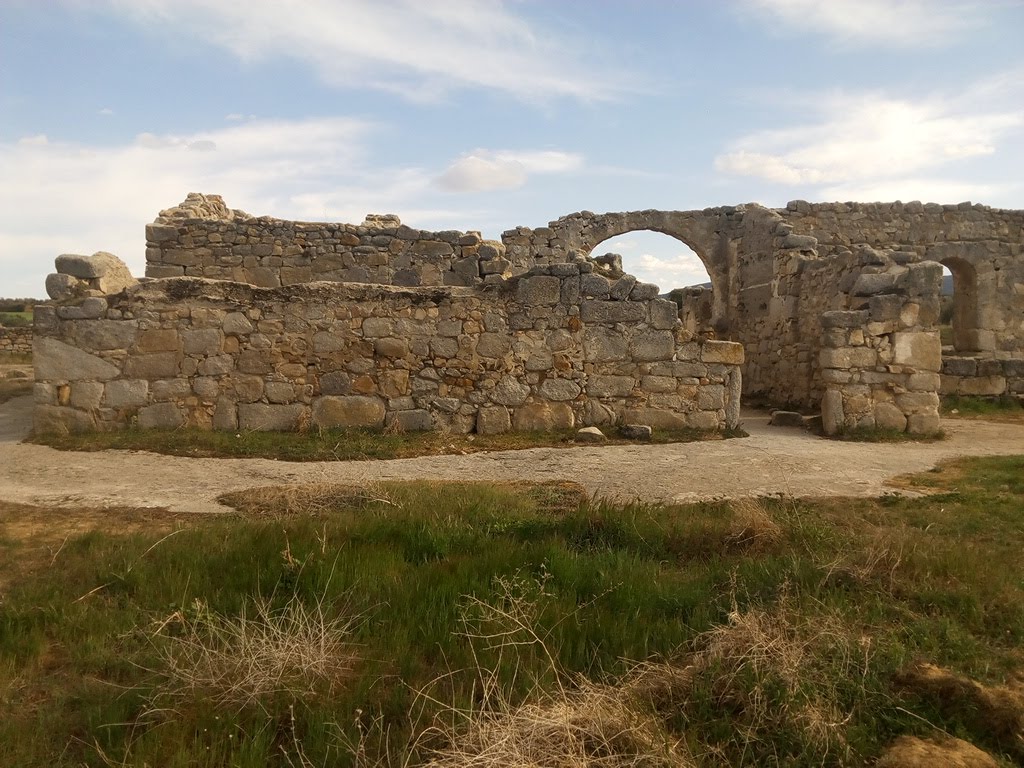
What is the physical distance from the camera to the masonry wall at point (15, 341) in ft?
65.3

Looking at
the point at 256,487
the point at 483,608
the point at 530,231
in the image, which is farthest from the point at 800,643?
the point at 530,231

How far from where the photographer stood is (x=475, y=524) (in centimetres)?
496

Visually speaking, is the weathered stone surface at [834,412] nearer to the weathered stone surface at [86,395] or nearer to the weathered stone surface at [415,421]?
the weathered stone surface at [415,421]

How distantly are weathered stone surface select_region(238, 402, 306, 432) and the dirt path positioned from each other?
1368 millimetres

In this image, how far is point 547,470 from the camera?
7.39 meters

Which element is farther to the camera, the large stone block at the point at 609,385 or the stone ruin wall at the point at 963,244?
the stone ruin wall at the point at 963,244

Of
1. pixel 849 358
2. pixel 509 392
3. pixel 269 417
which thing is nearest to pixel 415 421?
pixel 509 392

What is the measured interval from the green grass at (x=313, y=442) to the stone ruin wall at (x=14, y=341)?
46.1 ft

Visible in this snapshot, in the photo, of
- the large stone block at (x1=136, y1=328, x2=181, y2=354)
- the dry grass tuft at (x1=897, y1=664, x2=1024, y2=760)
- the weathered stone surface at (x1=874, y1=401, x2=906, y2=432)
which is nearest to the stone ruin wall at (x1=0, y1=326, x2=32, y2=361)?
the large stone block at (x1=136, y1=328, x2=181, y2=354)

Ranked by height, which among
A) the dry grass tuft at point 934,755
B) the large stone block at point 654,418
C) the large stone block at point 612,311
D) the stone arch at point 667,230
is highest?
the stone arch at point 667,230

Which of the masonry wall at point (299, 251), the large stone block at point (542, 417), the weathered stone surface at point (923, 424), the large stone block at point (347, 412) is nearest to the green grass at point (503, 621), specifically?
the large stone block at point (347, 412)

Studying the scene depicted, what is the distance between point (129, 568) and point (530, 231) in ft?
42.7

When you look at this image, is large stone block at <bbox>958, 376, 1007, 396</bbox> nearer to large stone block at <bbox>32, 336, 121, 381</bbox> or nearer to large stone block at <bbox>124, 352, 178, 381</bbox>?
large stone block at <bbox>124, 352, 178, 381</bbox>

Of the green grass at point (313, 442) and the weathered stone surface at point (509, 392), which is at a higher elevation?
the weathered stone surface at point (509, 392)
